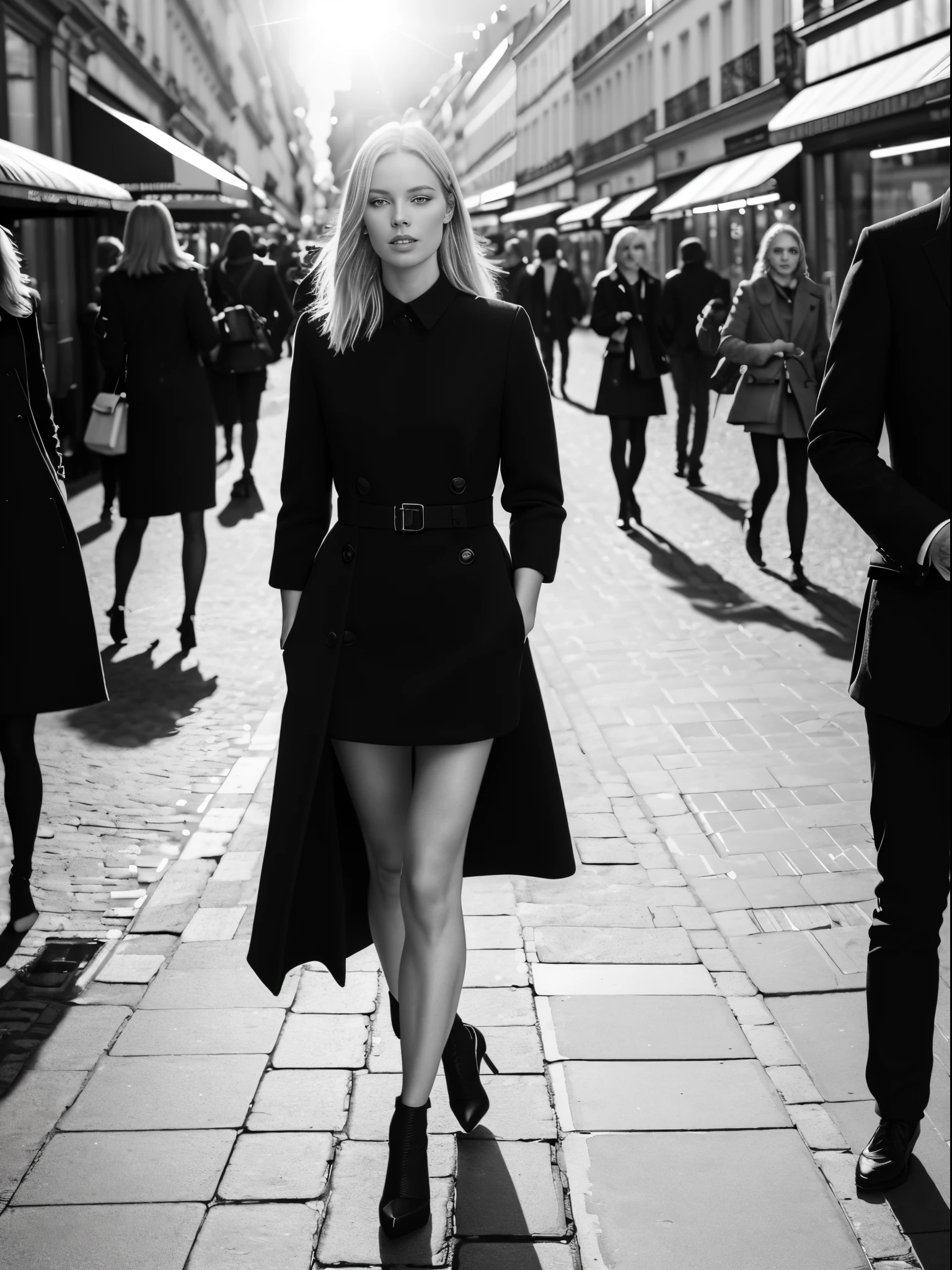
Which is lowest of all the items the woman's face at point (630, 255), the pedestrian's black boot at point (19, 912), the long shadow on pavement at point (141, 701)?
the pedestrian's black boot at point (19, 912)

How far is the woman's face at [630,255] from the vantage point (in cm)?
1125

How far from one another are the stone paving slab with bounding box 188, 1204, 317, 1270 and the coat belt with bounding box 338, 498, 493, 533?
48.3 inches

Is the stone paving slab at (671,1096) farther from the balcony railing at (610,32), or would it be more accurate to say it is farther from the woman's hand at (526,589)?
the balcony railing at (610,32)

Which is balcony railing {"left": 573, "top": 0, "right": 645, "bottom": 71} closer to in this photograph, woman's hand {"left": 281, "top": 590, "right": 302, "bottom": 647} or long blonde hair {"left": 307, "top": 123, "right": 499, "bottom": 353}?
long blonde hair {"left": 307, "top": 123, "right": 499, "bottom": 353}

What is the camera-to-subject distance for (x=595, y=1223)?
2900 mm

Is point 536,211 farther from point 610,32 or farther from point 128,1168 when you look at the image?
point 128,1168

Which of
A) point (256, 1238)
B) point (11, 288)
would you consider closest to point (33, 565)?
point (11, 288)

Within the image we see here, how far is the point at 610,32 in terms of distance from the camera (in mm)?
13297

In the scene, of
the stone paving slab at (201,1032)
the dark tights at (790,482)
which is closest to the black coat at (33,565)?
the stone paving slab at (201,1032)

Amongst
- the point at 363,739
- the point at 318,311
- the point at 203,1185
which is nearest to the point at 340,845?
the point at 363,739

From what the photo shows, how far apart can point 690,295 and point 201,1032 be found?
9849mm

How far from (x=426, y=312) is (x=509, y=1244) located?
5.36 feet

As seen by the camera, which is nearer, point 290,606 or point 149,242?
point 290,606

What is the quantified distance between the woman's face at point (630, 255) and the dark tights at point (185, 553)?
Result: 14.5ft
